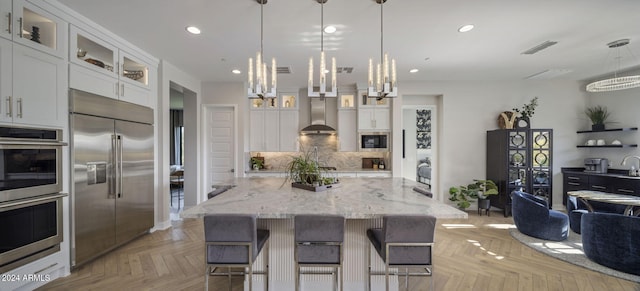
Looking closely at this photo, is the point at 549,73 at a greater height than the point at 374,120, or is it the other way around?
the point at 549,73

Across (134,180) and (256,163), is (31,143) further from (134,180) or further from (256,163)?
(256,163)

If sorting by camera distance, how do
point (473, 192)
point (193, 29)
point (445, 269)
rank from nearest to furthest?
point (445, 269), point (193, 29), point (473, 192)

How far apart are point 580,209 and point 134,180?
22.6ft

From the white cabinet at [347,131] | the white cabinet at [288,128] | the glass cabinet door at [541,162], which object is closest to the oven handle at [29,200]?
the white cabinet at [288,128]

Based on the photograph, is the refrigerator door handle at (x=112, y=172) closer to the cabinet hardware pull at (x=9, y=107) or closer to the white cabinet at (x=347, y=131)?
the cabinet hardware pull at (x=9, y=107)

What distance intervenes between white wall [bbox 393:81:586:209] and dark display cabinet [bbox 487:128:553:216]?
558mm

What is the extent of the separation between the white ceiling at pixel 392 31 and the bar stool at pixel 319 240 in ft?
6.70

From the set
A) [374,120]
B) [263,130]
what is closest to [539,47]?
[374,120]

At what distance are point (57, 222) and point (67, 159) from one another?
0.64 m

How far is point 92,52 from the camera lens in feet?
10.3

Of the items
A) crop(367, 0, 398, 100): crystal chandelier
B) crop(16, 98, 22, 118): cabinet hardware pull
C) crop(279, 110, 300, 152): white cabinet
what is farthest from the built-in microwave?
crop(16, 98, 22, 118): cabinet hardware pull

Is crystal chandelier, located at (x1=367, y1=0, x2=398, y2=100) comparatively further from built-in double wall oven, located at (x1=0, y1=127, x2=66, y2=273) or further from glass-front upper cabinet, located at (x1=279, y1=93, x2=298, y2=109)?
glass-front upper cabinet, located at (x1=279, y1=93, x2=298, y2=109)

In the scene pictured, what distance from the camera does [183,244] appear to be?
351 cm

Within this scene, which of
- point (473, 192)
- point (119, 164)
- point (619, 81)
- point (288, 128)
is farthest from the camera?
point (288, 128)
